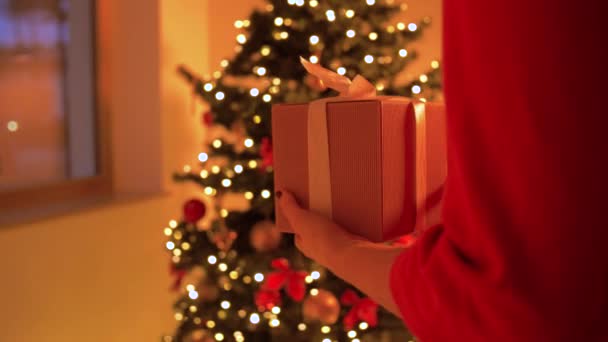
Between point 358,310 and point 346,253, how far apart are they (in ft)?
3.89

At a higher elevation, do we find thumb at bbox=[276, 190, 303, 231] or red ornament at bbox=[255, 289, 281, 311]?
thumb at bbox=[276, 190, 303, 231]

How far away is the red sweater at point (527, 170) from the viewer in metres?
0.29

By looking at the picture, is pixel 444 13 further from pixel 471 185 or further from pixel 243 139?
pixel 243 139

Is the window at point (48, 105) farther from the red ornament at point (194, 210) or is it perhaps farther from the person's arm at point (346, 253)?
the person's arm at point (346, 253)

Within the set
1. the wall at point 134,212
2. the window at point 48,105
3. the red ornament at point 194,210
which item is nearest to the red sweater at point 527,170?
the red ornament at point 194,210

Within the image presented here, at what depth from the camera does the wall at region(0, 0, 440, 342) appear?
207cm

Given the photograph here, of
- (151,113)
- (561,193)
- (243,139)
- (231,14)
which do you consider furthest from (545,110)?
(231,14)

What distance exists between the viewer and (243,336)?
1.82 m

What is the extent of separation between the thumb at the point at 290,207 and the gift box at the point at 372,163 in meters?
0.01

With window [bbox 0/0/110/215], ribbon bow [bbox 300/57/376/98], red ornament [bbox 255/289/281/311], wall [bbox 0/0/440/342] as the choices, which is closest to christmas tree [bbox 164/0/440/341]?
red ornament [bbox 255/289/281/311]

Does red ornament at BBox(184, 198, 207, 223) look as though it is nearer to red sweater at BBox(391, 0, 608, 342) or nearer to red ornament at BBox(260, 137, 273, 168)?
red ornament at BBox(260, 137, 273, 168)

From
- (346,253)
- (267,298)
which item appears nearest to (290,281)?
(267,298)

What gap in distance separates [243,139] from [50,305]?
3.02ft

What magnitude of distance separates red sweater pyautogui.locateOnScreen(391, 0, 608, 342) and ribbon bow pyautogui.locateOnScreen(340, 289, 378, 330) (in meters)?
1.31
